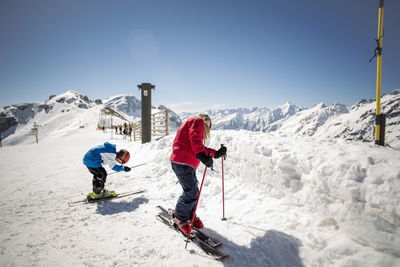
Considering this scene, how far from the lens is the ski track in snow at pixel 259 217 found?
2611mm

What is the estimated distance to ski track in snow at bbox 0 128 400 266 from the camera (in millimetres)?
2611

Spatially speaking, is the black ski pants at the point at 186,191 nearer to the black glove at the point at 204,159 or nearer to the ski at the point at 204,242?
the ski at the point at 204,242

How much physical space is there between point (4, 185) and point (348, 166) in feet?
30.7

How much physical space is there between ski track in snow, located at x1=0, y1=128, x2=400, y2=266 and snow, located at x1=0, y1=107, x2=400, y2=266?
15mm

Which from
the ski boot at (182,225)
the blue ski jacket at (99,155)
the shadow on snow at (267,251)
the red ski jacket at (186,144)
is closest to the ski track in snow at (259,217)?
the shadow on snow at (267,251)

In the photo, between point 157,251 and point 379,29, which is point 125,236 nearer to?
point 157,251

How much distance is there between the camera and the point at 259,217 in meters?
3.59

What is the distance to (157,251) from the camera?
2.83 metres

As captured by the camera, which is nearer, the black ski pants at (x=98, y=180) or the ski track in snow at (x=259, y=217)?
the ski track in snow at (x=259, y=217)

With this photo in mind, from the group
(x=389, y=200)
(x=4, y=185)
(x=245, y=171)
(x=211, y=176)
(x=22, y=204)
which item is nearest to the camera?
(x=389, y=200)

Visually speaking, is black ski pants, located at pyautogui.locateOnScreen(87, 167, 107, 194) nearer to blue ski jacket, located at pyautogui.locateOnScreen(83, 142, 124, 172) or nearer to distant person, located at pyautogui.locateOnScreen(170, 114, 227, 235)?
blue ski jacket, located at pyautogui.locateOnScreen(83, 142, 124, 172)

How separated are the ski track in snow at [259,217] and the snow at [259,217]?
15 millimetres

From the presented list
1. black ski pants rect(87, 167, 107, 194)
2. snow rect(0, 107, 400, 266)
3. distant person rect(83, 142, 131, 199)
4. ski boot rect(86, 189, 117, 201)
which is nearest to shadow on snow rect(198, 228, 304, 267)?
snow rect(0, 107, 400, 266)

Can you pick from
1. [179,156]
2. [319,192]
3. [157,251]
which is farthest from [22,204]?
[319,192]
